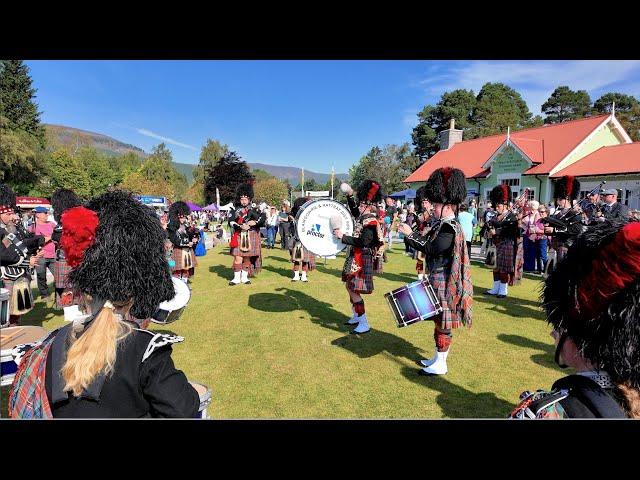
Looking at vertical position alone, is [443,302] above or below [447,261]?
below

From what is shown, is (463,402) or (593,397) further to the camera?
(463,402)

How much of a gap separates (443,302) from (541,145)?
16.7m

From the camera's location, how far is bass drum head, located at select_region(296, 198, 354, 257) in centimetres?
531

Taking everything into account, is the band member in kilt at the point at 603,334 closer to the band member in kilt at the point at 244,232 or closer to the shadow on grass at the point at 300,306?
the shadow on grass at the point at 300,306

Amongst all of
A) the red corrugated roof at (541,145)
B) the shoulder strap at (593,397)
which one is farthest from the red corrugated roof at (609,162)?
the shoulder strap at (593,397)

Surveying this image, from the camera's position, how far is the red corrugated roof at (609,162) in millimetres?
13109

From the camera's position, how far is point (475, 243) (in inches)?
665

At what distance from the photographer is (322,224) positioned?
5.40m

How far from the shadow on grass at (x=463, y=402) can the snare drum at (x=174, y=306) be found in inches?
105

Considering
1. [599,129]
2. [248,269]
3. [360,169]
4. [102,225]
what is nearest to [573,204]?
[248,269]

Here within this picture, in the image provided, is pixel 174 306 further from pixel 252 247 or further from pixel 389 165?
pixel 389 165

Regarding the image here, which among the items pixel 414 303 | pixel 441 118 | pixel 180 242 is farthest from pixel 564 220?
pixel 441 118

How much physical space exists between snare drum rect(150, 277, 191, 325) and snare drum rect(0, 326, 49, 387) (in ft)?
2.60
